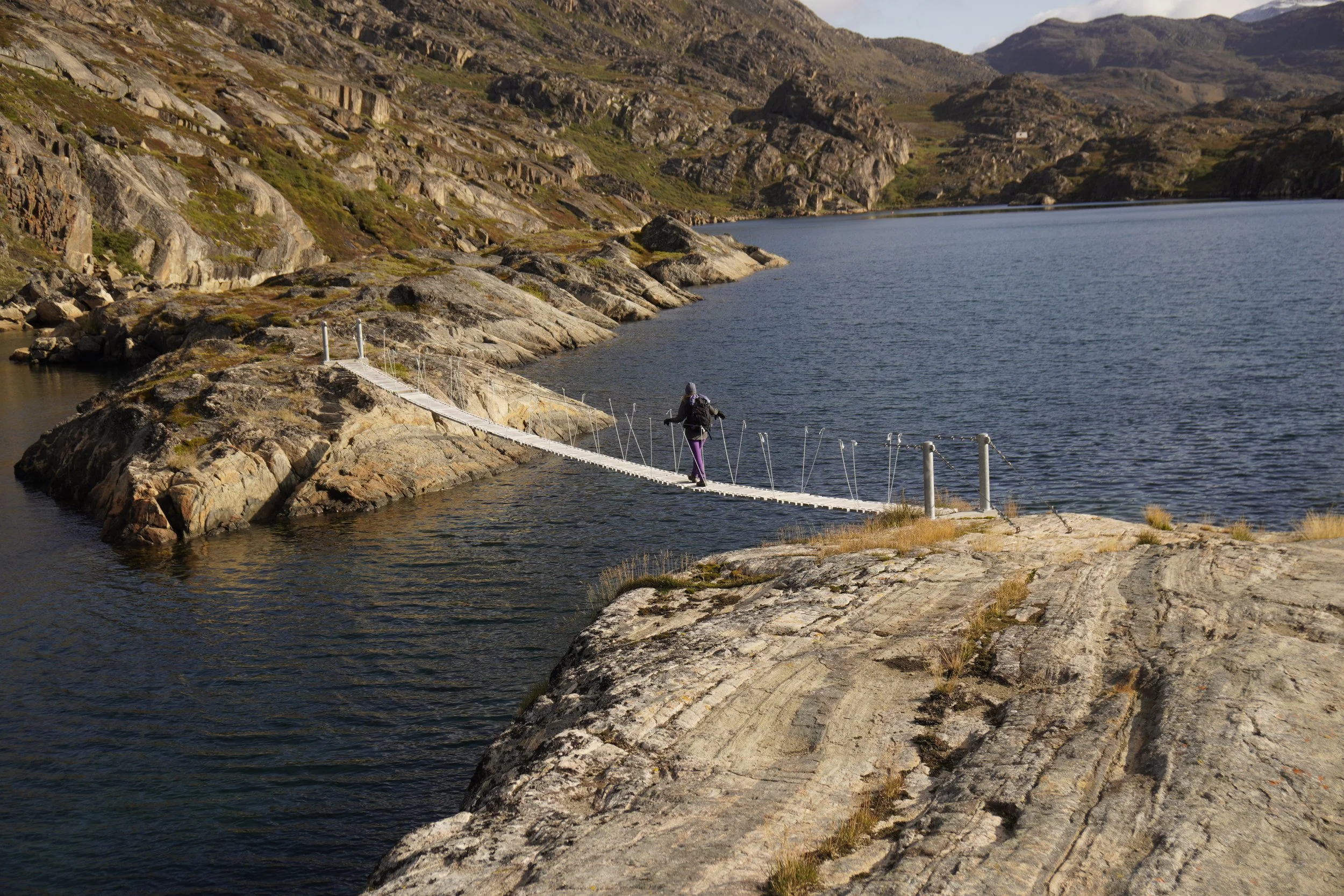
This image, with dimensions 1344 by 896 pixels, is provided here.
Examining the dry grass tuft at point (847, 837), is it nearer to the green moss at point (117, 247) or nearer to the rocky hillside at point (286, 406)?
the rocky hillside at point (286, 406)

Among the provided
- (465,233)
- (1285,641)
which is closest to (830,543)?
(1285,641)

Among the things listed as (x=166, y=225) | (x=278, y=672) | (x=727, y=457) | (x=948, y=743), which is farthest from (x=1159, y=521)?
(x=166, y=225)

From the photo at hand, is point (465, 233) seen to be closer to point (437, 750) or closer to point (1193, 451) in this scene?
point (1193, 451)

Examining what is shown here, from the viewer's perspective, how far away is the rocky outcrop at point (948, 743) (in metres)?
10.3

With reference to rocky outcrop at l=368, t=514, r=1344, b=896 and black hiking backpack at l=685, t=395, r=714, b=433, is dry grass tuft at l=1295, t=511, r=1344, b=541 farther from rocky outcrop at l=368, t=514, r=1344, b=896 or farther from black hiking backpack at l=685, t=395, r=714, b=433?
black hiking backpack at l=685, t=395, r=714, b=433

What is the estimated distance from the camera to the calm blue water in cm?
1744

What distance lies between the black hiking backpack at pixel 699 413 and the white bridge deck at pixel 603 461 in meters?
2.10

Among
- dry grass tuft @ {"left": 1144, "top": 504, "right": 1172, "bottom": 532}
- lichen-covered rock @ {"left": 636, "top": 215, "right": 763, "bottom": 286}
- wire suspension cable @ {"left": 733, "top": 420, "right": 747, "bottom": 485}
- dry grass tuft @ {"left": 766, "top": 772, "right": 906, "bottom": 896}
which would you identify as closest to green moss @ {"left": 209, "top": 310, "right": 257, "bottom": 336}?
wire suspension cable @ {"left": 733, "top": 420, "right": 747, "bottom": 485}

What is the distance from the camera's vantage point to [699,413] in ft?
86.7

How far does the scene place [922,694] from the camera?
1430 centimetres

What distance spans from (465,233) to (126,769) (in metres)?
129

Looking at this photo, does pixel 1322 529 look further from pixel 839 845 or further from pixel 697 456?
pixel 839 845

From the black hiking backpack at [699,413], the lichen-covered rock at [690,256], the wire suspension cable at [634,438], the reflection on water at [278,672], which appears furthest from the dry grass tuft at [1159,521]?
the lichen-covered rock at [690,256]

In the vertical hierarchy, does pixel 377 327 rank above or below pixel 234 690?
above
